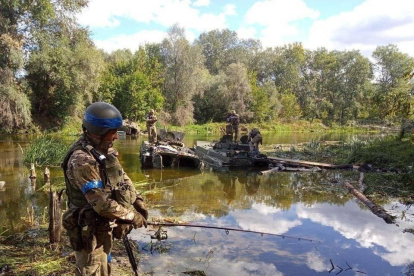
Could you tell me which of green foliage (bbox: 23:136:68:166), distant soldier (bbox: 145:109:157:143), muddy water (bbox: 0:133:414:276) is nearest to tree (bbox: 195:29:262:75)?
distant soldier (bbox: 145:109:157:143)

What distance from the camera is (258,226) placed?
7.38 meters

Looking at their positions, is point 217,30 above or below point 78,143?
above

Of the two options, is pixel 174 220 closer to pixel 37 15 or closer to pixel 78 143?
pixel 78 143

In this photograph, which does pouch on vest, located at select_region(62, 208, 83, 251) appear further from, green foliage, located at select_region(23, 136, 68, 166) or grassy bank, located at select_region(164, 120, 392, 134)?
grassy bank, located at select_region(164, 120, 392, 134)

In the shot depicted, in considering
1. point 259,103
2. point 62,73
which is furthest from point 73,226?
point 259,103

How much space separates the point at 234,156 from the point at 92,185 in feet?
40.7

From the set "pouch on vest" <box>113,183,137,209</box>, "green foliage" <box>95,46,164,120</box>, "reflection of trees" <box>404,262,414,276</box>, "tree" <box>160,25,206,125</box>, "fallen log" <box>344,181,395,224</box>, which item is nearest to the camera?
"pouch on vest" <box>113,183,137,209</box>

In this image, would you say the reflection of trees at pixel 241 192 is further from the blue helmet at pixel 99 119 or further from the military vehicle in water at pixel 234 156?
the blue helmet at pixel 99 119

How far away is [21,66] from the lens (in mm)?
24562

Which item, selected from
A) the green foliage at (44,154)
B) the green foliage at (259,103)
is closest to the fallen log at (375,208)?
the green foliage at (44,154)

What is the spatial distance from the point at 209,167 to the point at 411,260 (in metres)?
10.2

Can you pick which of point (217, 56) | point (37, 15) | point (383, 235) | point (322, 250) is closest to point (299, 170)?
point (383, 235)

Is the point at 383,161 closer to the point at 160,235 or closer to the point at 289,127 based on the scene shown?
the point at 160,235

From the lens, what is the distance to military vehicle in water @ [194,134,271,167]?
14836mm
